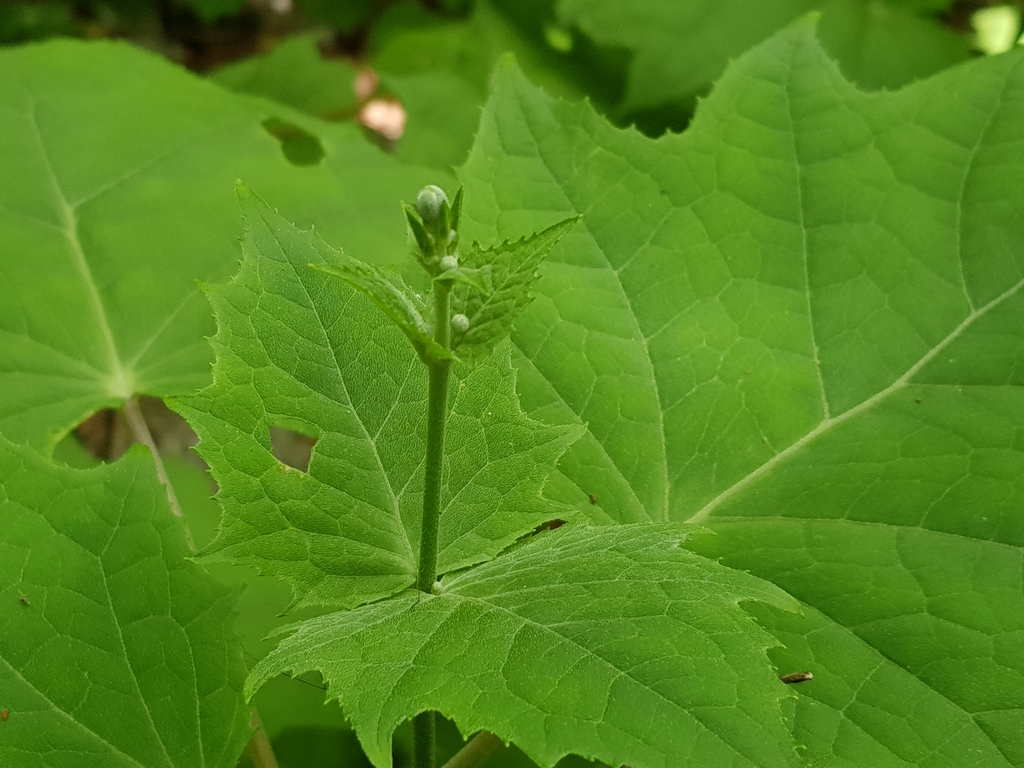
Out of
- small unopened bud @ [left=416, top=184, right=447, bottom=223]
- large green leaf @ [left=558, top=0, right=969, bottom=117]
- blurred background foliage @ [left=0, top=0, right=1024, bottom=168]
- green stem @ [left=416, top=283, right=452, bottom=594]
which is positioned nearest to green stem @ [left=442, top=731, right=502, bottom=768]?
green stem @ [left=416, top=283, right=452, bottom=594]

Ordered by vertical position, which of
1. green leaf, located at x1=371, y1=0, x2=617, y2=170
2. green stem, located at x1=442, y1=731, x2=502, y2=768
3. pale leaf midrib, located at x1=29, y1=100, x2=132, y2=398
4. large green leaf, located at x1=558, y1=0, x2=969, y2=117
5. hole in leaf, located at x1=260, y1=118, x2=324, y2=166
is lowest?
green stem, located at x1=442, y1=731, x2=502, y2=768

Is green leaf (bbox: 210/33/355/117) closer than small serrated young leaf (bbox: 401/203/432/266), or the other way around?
small serrated young leaf (bbox: 401/203/432/266)

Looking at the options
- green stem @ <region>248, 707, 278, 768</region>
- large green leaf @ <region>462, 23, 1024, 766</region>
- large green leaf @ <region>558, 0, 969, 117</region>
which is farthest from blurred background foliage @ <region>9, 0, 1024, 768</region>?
large green leaf @ <region>462, 23, 1024, 766</region>

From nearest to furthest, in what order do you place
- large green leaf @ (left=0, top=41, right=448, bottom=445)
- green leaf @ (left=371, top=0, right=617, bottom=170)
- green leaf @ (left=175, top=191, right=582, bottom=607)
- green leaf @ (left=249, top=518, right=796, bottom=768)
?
green leaf @ (left=249, top=518, right=796, bottom=768), green leaf @ (left=175, top=191, right=582, bottom=607), large green leaf @ (left=0, top=41, right=448, bottom=445), green leaf @ (left=371, top=0, right=617, bottom=170)

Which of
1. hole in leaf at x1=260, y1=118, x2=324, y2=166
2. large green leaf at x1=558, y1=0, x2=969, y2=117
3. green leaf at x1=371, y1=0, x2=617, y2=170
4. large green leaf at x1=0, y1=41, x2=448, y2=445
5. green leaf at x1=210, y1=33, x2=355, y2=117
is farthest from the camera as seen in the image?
green leaf at x1=210, y1=33, x2=355, y2=117

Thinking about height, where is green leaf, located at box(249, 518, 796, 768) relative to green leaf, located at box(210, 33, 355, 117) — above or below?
below

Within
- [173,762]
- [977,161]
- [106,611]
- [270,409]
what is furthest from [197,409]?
[977,161]

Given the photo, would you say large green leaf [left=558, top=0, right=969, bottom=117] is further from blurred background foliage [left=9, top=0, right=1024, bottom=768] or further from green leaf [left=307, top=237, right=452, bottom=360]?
green leaf [left=307, top=237, right=452, bottom=360]

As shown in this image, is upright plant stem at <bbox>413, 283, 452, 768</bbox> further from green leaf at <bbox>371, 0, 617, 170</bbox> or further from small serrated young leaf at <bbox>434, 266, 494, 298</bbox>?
green leaf at <bbox>371, 0, 617, 170</bbox>
